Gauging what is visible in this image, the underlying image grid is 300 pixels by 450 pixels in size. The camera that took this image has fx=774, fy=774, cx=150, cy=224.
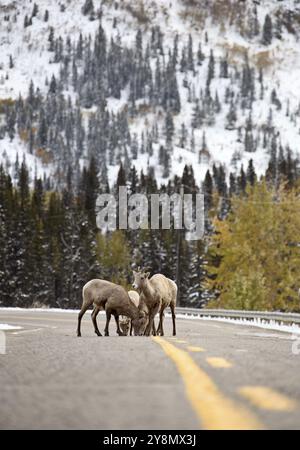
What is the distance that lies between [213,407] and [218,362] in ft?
10.2

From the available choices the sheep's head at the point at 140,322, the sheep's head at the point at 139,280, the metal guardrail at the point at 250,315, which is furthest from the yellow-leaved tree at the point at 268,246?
the sheep's head at the point at 139,280

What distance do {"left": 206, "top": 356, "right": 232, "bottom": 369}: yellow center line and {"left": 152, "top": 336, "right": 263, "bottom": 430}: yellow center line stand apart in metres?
0.76

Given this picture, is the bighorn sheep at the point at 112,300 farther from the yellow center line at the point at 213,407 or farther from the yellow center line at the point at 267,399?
the yellow center line at the point at 267,399

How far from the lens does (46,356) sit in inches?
362

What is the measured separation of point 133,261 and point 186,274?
9.66 meters

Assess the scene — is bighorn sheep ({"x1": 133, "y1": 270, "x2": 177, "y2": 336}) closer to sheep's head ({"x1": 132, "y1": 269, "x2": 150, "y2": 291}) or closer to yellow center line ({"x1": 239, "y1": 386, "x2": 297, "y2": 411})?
sheep's head ({"x1": 132, "y1": 269, "x2": 150, "y2": 291})

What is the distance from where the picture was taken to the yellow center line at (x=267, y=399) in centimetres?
447

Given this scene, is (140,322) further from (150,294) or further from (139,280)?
(139,280)

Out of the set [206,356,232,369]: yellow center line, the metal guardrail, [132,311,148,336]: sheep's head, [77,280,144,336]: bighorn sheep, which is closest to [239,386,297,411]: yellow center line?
[206,356,232,369]: yellow center line

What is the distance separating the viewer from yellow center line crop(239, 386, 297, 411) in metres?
4.47

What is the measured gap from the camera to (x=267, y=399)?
4723mm

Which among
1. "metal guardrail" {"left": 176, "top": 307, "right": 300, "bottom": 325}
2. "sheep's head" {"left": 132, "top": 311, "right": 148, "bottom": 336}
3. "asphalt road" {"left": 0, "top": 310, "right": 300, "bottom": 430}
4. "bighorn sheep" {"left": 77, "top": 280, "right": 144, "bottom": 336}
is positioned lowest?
"metal guardrail" {"left": 176, "top": 307, "right": 300, "bottom": 325}

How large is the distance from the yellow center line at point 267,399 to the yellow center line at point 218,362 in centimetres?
157
